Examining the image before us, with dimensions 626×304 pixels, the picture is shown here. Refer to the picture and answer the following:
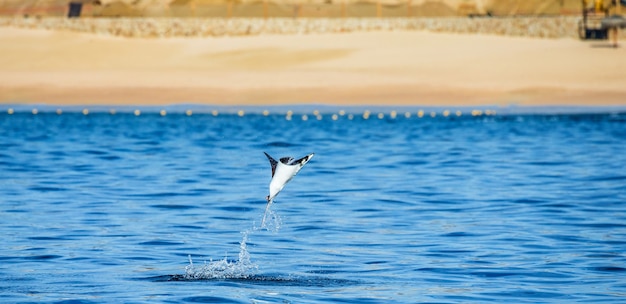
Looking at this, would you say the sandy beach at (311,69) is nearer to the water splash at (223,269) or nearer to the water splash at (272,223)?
the water splash at (272,223)

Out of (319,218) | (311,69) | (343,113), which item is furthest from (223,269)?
(311,69)

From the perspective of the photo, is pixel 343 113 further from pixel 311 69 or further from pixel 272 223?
pixel 272 223

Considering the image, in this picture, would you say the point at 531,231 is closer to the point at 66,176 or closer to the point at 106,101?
the point at 66,176

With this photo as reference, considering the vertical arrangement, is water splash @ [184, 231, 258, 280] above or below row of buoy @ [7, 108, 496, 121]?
below

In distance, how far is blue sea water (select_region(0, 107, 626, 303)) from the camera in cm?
1238

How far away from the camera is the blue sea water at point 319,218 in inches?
487

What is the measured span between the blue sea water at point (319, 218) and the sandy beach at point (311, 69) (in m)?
7.96

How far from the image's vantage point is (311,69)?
148ft

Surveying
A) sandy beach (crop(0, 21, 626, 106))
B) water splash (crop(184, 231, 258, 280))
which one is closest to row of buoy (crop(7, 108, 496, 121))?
sandy beach (crop(0, 21, 626, 106))

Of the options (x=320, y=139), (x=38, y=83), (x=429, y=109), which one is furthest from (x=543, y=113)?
(x=38, y=83)

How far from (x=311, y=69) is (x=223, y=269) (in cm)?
3219

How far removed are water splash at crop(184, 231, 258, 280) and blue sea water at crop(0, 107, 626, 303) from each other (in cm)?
3

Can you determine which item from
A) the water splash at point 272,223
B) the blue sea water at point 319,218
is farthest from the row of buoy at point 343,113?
the water splash at point 272,223

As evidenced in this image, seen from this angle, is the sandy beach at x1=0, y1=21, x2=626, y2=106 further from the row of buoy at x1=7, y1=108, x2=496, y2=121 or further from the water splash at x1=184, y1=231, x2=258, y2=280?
the water splash at x1=184, y1=231, x2=258, y2=280
